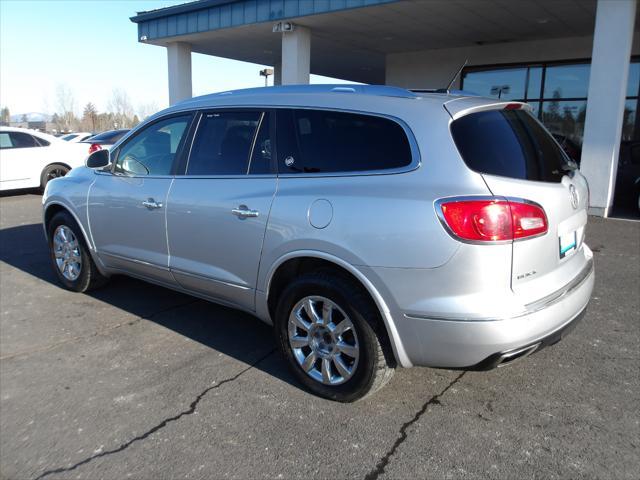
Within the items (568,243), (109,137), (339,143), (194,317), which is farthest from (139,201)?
(109,137)

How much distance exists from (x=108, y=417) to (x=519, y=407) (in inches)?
94.9

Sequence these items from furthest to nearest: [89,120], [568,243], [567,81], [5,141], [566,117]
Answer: [89,120] < [566,117] < [567,81] < [5,141] < [568,243]

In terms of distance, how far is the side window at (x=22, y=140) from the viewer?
12.0 metres

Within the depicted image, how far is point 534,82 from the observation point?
14.8 m

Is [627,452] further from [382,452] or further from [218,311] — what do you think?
[218,311]

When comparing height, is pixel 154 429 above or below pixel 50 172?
below

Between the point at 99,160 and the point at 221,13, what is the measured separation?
10496mm

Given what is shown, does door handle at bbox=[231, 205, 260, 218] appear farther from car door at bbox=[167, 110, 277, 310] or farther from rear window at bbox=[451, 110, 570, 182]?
rear window at bbox=[451, 110, 570, 182]

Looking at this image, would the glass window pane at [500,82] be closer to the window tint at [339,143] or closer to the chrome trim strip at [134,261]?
the chrome trim strip at [134,261]

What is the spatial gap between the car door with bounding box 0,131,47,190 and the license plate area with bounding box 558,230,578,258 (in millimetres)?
12178

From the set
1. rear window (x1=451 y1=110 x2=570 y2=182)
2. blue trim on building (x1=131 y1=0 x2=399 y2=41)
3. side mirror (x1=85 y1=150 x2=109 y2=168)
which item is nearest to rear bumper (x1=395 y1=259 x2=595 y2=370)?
rear window (x1=451 y1=110 x2=570 y2=182)

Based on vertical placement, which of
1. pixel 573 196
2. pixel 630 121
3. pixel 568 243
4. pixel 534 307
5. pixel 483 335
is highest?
pixel 630 121

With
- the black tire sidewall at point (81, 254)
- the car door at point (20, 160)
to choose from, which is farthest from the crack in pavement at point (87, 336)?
the car door at point (20, 160)

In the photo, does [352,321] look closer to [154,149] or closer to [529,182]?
[529,182]
